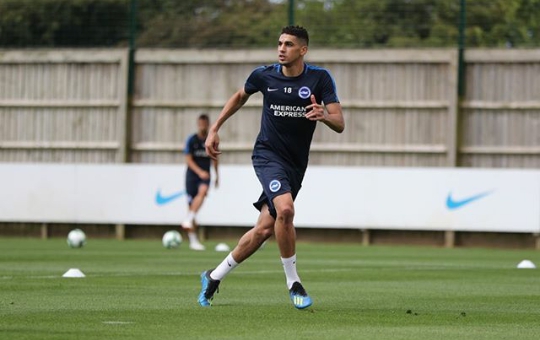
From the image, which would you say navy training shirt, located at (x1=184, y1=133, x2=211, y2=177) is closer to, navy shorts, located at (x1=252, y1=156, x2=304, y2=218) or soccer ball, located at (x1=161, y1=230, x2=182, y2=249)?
soccer ball, located at (x1=161, y1=230, x2=182, y2=249)

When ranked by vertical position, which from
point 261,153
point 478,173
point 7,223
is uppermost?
point 261,153

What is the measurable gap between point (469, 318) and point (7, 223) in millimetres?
21034

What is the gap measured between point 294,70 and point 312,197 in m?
16.4

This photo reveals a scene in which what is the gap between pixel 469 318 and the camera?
10.2 metres

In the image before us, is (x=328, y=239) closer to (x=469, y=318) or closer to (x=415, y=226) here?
(x=415, y=226)

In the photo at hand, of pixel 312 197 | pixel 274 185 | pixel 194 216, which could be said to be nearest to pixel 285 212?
pixel 274 185

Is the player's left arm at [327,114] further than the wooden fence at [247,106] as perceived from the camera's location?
No

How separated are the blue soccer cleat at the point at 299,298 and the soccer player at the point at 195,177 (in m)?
13.1

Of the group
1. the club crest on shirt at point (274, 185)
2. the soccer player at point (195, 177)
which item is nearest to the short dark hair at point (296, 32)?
the club crest on shirt at point (274, 185)

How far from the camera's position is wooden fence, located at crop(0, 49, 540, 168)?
28.1 m

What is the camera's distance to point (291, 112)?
10.9 metres

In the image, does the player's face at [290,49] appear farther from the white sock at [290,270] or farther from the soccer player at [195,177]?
the soccer player at [195,177]

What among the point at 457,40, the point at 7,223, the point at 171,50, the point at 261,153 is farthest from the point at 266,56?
the point at 261,153

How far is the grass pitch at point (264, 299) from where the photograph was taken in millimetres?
8984
